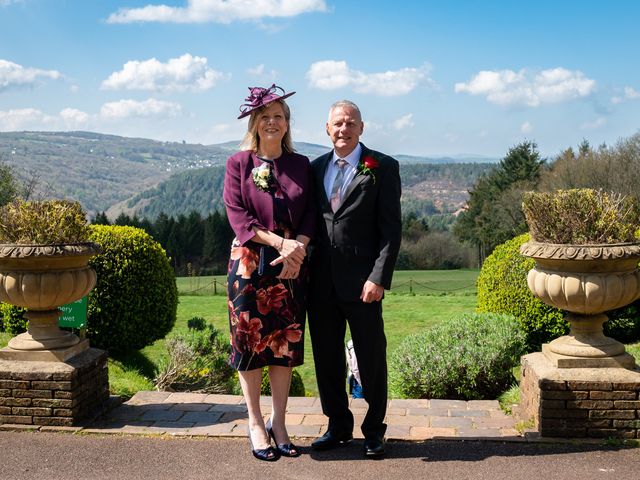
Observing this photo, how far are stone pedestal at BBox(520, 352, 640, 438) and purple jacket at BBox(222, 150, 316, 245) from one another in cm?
176

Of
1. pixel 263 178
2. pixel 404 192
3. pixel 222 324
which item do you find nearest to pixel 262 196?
pixel 263 178

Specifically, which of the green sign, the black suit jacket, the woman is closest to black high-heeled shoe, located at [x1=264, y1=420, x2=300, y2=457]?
the woman

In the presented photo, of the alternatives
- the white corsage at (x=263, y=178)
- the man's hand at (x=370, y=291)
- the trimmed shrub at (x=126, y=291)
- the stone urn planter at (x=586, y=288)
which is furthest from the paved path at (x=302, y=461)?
the trimmed shrub at (x=126, y=291)

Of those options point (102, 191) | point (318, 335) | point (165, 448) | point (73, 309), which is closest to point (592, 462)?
point (318, 335)

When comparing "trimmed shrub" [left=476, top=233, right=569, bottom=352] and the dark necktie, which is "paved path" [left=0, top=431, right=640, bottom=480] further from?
"trimmed shrub" [left=476, top=233, right=569, bottom=352]

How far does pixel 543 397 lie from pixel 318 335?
4.67 feet

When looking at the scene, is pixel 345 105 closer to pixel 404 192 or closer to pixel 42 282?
pixel 42 282

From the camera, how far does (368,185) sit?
372 cm

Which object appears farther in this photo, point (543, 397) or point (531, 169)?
point (531, 169)

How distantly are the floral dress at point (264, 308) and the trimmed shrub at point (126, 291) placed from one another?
3.95 metres

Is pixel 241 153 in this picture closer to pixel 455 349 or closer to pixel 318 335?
pixel 318 335

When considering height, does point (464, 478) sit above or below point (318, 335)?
below

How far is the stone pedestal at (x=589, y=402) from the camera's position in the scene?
3.95 meters

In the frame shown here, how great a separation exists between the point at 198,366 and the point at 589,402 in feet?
12.4
